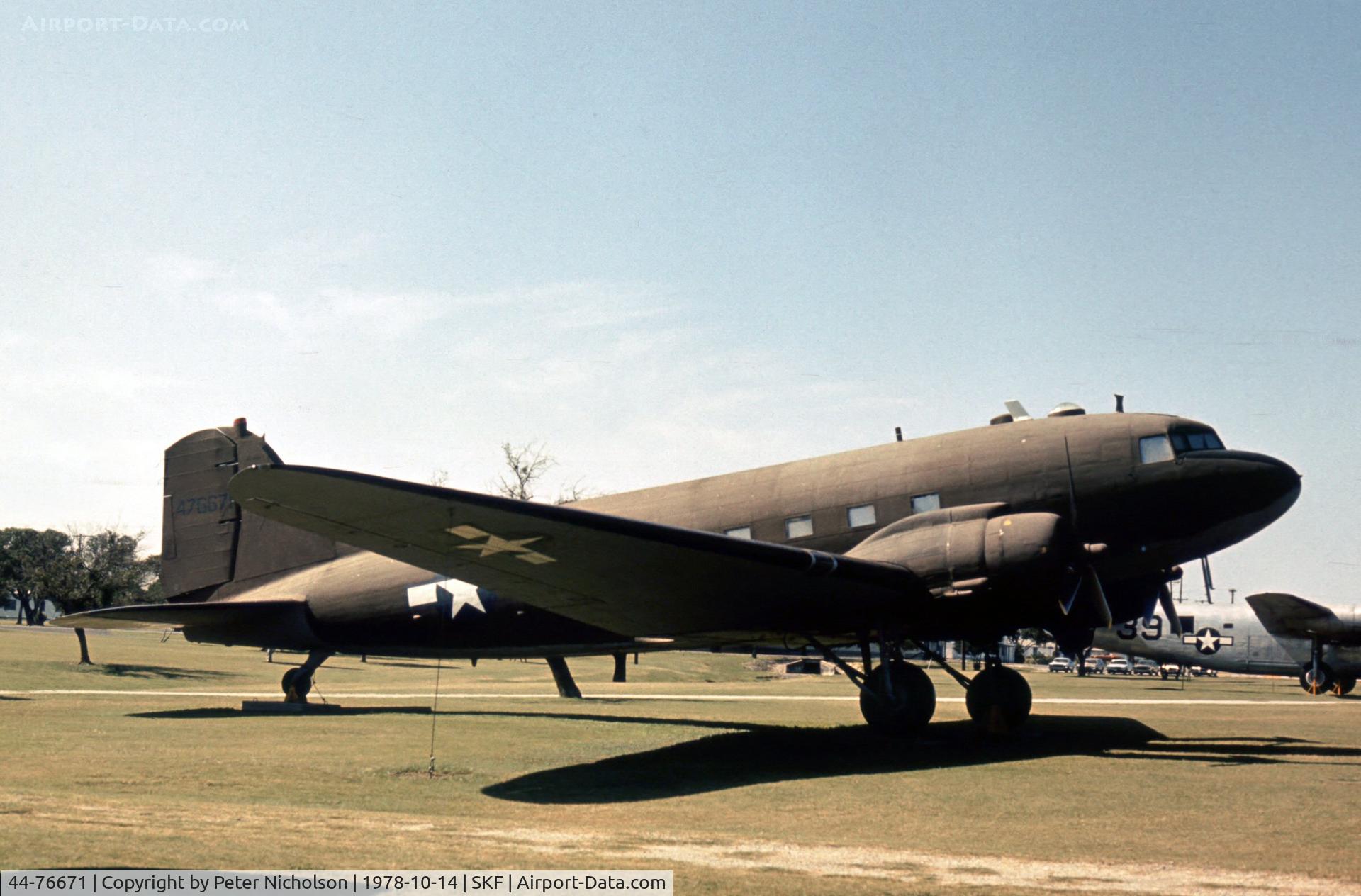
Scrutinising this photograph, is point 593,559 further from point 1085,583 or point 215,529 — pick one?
point 215,529

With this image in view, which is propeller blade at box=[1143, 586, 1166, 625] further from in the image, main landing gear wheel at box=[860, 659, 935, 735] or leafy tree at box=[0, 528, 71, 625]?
leafy tree at box=[0, 528, 71, 625]

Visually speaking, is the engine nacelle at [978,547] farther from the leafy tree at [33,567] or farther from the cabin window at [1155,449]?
the leafy tree at [33,567]

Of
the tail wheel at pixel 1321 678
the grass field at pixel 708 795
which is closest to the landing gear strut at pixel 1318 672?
the tail wheel at pixel 1321 678

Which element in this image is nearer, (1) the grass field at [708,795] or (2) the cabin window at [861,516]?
(1) the grass field at [708,795]

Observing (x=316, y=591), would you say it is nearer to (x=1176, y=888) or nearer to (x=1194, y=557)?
(x=1194, y=557)

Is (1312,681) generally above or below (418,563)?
below

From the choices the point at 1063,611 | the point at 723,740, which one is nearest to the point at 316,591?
the point at 723,740

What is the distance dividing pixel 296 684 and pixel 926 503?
550 inches

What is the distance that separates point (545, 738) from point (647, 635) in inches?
86.7

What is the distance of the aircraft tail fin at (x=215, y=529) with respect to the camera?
22828 mm

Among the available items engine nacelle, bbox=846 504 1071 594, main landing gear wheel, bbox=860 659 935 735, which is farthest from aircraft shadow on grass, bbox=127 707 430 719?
engine nacelle, bbox=846 504 1071 594

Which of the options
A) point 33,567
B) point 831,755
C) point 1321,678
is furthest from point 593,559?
point 33,567

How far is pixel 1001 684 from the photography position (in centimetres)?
1622

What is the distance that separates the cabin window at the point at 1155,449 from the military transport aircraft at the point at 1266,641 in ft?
58.9
